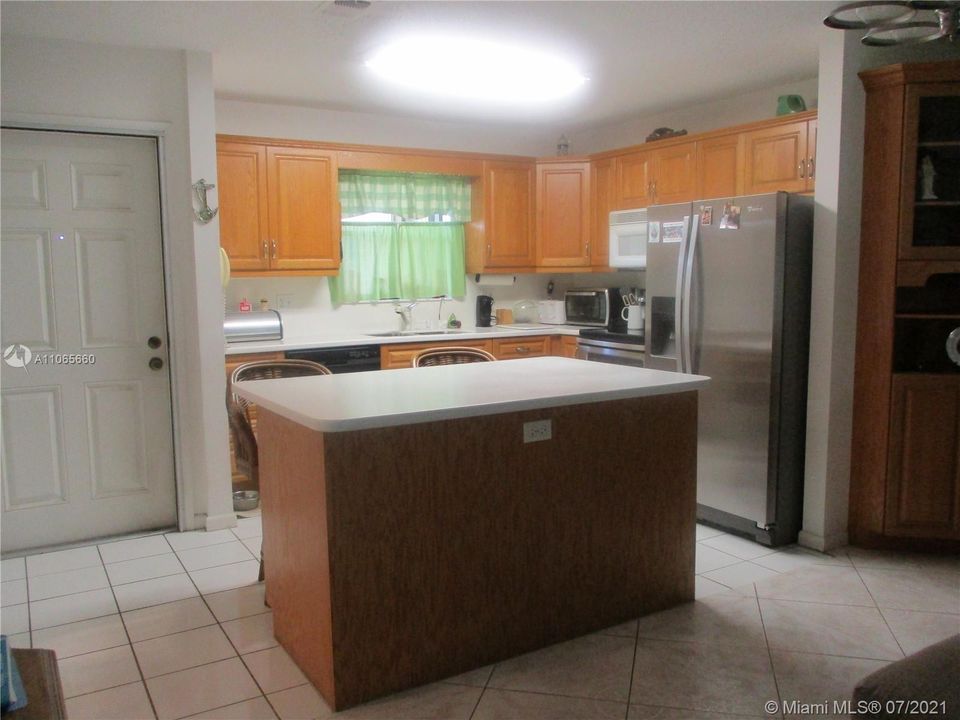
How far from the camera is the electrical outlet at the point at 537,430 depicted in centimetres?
240

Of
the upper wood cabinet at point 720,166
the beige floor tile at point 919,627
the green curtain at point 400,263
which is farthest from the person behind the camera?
the green curtain at point 400,263

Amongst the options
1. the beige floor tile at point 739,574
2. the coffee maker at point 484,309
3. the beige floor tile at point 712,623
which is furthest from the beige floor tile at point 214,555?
the coffee maker at point 484,309

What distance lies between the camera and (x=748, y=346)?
3.49 meters

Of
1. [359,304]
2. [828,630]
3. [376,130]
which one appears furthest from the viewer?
[359,304]

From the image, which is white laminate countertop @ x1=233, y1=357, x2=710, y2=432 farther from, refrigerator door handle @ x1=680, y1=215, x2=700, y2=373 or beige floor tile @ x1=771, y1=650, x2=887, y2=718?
beige floor tile @ x1=771, y1=650, x2=887, y2=718

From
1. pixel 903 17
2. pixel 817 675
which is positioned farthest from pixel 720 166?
pixel 817 675

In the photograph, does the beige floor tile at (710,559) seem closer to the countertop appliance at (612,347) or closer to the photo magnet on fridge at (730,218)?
the countertop appliance at (612,347)

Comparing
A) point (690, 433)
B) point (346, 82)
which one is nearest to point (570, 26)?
point (346, 82)

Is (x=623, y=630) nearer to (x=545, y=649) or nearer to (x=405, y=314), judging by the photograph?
(x=545, y=649)

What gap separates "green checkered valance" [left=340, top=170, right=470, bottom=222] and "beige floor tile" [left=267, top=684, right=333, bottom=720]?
12.0ft

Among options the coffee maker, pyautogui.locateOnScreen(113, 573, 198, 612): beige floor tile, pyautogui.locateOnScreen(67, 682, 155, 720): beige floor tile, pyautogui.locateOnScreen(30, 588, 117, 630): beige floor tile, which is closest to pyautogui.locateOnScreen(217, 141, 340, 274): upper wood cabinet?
the coffee maker

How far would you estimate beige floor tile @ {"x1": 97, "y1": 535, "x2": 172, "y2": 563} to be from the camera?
3.44 m

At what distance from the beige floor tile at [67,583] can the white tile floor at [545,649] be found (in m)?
0.01

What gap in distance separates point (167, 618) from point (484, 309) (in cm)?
360
